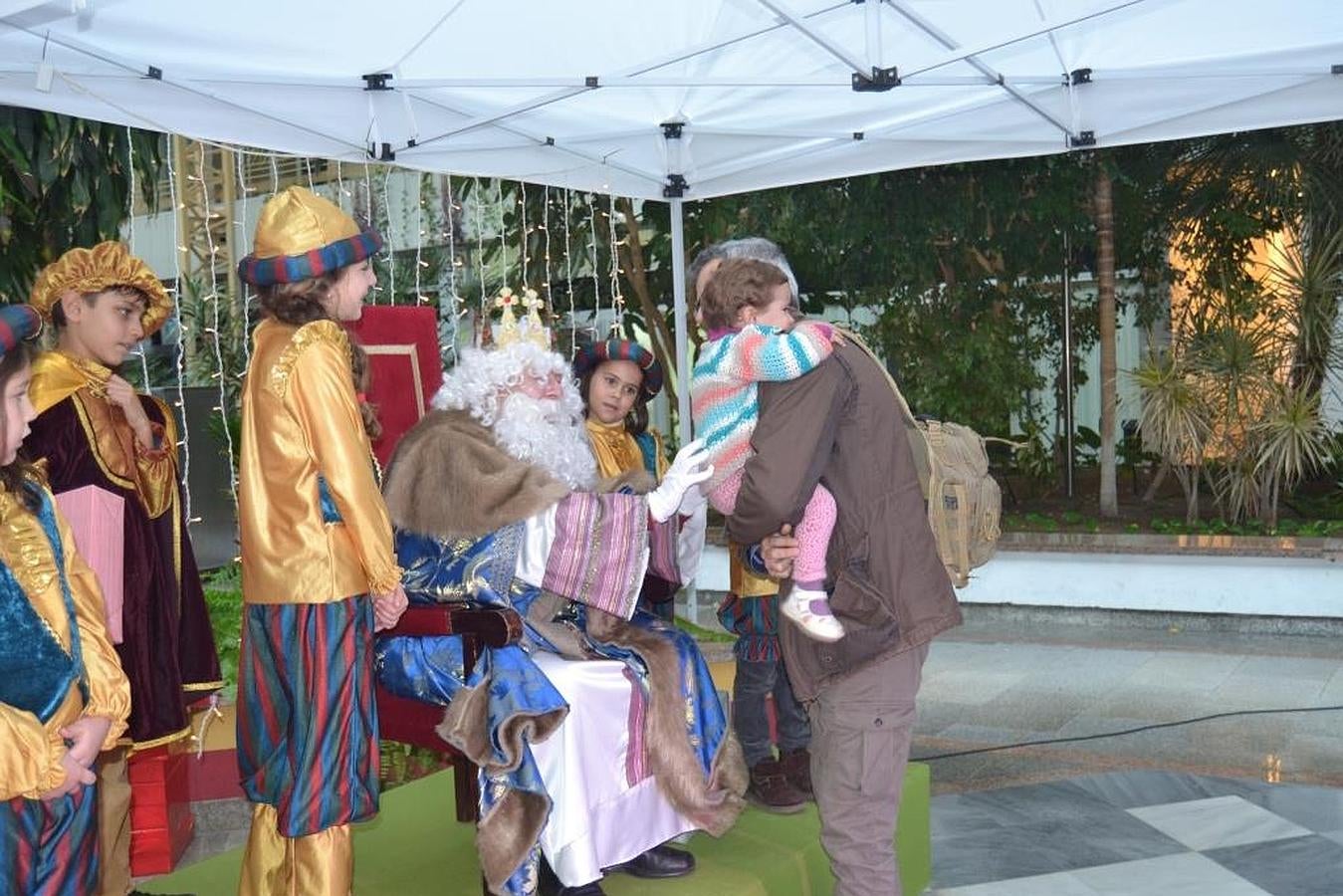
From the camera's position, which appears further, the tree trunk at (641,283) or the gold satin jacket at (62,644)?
the tree trunk at (641,283)

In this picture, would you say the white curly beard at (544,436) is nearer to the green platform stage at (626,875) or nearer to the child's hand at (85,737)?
the green platform stage at (626,875)

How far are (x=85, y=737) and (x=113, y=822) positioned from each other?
141 cm

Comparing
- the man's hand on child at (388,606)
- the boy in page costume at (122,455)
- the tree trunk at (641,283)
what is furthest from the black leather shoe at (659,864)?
the tree trunk at (641,283)

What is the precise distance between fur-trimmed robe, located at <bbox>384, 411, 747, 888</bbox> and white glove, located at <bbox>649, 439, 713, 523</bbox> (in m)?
0.22

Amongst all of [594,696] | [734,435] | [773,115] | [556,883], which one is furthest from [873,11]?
[556,883]

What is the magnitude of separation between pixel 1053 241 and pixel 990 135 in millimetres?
4633

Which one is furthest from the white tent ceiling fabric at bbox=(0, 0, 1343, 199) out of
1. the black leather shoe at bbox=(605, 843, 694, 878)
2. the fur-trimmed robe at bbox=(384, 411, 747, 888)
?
the black leather shoe at bbox=(605, 843, 694, 878)

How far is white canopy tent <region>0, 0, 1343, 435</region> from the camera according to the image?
12.8 feet

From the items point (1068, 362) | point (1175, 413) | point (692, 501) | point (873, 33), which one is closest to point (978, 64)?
point (873, 33)

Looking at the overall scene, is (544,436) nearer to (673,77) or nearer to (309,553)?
(309,553)

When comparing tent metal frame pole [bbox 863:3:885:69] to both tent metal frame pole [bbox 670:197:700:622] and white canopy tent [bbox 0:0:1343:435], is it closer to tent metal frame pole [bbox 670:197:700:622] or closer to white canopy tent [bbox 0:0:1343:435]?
white canopy tent [bbox 0:0:1343:435]

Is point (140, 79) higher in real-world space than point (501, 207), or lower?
lower

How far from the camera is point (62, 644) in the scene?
2102 mm

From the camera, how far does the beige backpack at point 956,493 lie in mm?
2812
